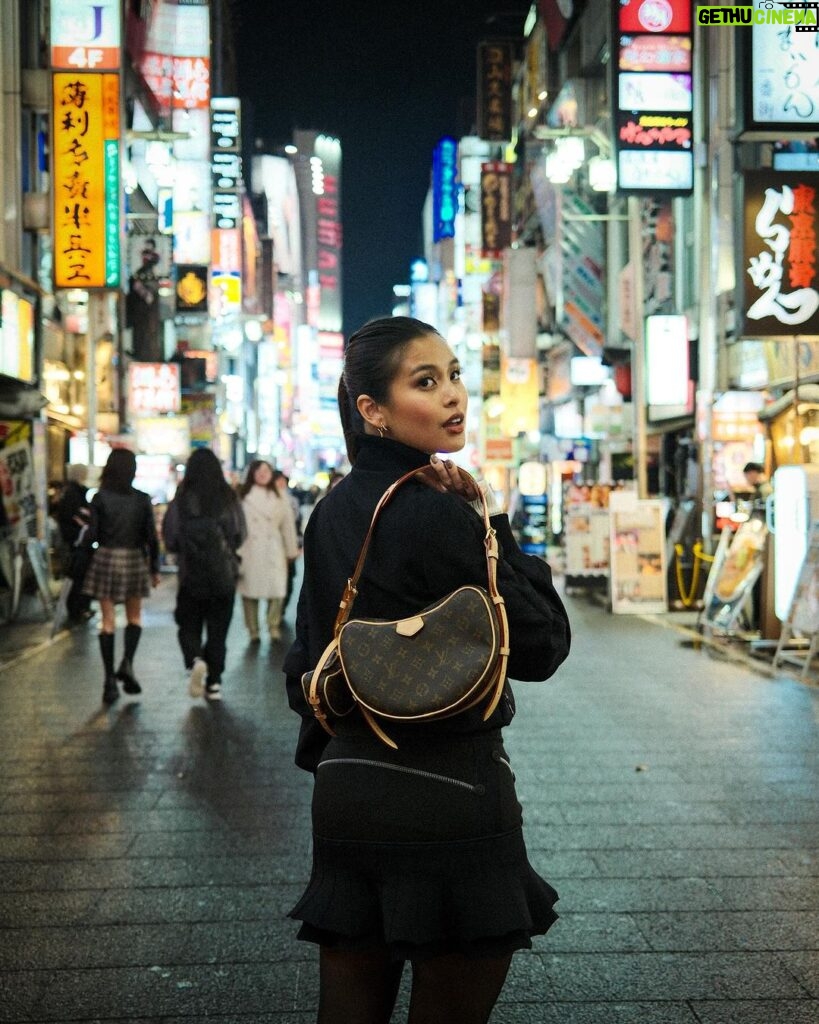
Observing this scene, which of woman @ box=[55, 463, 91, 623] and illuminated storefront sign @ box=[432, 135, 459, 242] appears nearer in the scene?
woman @ box=[55, 463, 91, 623]

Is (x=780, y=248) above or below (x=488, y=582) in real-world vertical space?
above

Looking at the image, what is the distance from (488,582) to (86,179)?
59.6 feet

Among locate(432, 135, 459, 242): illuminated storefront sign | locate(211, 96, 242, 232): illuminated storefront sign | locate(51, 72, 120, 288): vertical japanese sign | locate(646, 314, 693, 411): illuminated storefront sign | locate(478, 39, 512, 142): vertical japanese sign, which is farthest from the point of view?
locate(432, 135, 459, 242): illuminated storefront sign

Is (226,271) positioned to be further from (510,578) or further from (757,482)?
(510,578)

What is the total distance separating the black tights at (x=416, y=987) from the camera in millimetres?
2221

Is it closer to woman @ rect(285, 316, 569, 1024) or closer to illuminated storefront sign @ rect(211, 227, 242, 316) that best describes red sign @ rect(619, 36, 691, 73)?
woman @ rect(285, 316, 569, 1024)

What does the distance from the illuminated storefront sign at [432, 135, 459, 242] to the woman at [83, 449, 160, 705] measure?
5939 cm

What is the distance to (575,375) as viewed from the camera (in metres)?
32.9

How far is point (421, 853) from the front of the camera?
2197 mm

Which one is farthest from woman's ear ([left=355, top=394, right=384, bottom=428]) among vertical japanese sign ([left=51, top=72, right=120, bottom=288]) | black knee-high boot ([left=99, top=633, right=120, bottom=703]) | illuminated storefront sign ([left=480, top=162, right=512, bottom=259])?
illuminated storefront sign ([left=480, top=162, right=512, bottom=259])

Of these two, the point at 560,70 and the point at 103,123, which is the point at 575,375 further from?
the point at 103,123

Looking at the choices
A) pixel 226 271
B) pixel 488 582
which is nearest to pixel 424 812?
pixel 488 582

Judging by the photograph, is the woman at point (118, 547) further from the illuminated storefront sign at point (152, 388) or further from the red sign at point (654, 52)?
the illuminated storefront sign at point (152, 388)

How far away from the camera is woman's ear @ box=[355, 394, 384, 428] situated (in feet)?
7.96
